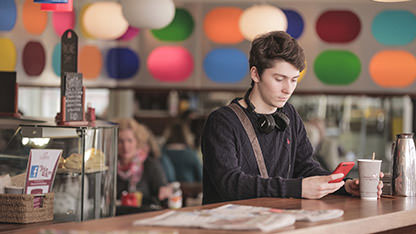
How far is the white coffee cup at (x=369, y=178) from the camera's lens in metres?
2.62

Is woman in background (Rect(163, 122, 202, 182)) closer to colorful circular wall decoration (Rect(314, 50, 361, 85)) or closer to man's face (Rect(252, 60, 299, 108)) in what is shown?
colorful circular wall decoration (Rect(314, 50, 361, 85))

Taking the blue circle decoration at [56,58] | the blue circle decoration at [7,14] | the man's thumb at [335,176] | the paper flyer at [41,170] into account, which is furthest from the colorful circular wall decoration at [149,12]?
the man's thumb at [335,176]

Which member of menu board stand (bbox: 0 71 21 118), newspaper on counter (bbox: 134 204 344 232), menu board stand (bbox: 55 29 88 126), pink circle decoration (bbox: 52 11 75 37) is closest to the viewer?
newspaper on counter (bbox: 134 204 344 232)

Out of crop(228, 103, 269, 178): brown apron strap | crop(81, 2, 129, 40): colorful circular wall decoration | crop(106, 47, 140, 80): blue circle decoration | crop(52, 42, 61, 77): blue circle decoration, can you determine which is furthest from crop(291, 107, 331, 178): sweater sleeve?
crop(106, 47, 140, 80): blue circle decoration

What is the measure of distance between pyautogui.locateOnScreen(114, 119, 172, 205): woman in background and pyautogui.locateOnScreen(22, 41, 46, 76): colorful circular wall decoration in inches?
64.8

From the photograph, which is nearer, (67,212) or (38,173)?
(38,173)

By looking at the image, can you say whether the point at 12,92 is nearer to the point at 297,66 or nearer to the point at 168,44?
the point at 297,66

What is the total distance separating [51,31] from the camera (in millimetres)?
6965

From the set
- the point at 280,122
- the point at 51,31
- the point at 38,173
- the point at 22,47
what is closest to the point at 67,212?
the point at 38,173

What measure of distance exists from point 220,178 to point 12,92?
1.56m

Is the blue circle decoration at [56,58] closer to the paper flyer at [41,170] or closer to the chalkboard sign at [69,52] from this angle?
the chalkboard sign at [69,52]

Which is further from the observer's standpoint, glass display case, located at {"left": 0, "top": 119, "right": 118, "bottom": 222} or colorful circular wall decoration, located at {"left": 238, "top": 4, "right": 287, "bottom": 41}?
colorful circular wall decoration, located at {"left": 238, "top": 4, "right": 287, "bottom": 41}

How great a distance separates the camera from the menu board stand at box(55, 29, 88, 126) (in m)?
3.17

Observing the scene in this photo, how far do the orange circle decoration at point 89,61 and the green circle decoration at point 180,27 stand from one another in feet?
2.49
